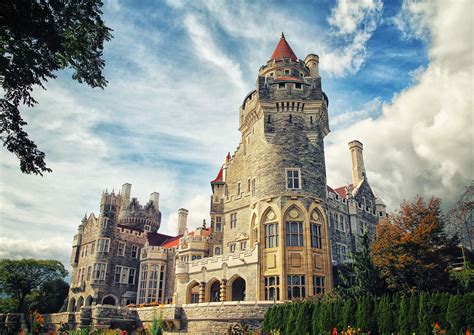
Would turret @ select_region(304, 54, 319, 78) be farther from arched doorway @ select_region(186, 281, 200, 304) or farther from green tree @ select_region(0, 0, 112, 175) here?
green tree @ select_region(0, 0, 112, 175)

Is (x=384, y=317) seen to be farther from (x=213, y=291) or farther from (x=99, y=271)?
(x=99, y=271)

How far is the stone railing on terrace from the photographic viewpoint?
29477 mm

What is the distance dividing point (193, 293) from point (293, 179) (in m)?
13.6

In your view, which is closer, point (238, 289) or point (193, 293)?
point (238, 289)

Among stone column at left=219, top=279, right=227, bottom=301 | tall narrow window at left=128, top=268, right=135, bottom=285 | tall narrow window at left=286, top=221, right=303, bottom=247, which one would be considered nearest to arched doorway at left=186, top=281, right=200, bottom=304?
stone column at left=219, top=279, right=227, bottom=301

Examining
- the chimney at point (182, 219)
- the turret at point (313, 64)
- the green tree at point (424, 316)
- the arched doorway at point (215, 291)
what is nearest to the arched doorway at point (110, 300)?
the chimney at point (182, 219)

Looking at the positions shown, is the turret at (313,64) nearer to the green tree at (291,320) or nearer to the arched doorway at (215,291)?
the arched doorway at (215,291)

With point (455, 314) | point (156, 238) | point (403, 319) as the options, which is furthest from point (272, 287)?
point (156, 238)

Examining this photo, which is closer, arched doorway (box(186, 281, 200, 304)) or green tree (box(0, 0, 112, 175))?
green tree (box(0, 0, 112, 175))

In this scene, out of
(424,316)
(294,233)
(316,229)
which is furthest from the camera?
(316,229)

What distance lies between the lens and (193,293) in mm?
34812

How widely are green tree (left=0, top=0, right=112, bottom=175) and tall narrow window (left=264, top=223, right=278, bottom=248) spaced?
18600 millimetres

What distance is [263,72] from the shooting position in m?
36.6

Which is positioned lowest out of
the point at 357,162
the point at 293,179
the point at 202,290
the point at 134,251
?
the point at 202,290
